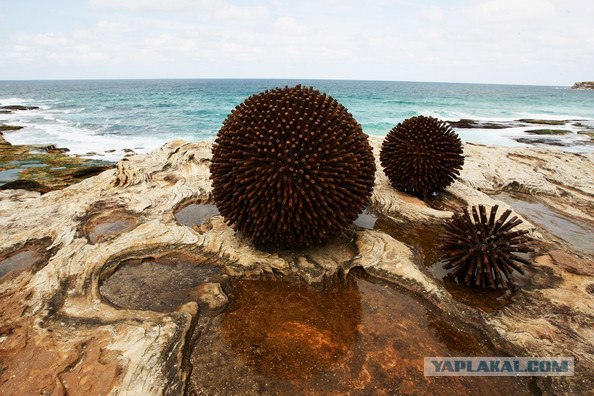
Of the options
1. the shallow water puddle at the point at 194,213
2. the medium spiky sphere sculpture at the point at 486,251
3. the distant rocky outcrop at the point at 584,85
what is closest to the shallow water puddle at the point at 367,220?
the medium spiky sphere sculpture at the point at 486,251

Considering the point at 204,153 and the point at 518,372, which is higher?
the point at 204,153

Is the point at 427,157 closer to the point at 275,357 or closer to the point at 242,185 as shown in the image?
the point at 242,185

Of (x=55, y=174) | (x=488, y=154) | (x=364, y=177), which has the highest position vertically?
(x=364, y=177)

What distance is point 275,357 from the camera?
2.97 meters

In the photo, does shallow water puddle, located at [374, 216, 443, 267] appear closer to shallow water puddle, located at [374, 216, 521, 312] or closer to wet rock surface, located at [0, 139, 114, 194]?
shallow water puddle, located at [374, 216, 521, 312]

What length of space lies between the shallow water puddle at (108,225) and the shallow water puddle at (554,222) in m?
6.27

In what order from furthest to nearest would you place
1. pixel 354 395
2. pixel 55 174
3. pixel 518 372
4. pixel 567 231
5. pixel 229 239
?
pixel 55 174
pixel 567 231
pixel 229 239
pixel 518 372
pixel 354 395

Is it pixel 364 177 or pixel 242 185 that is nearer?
pixel 242 185

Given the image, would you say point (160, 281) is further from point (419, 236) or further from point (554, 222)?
point (554, 222)

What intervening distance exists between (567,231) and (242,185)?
496 cm

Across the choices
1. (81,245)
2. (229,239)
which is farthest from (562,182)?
(81,245)

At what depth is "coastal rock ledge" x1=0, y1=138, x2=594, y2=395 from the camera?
2.79 metres

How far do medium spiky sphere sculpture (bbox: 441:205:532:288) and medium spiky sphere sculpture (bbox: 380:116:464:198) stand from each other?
7.45ft

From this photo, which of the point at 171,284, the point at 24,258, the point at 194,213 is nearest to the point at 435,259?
the point at 171,284
